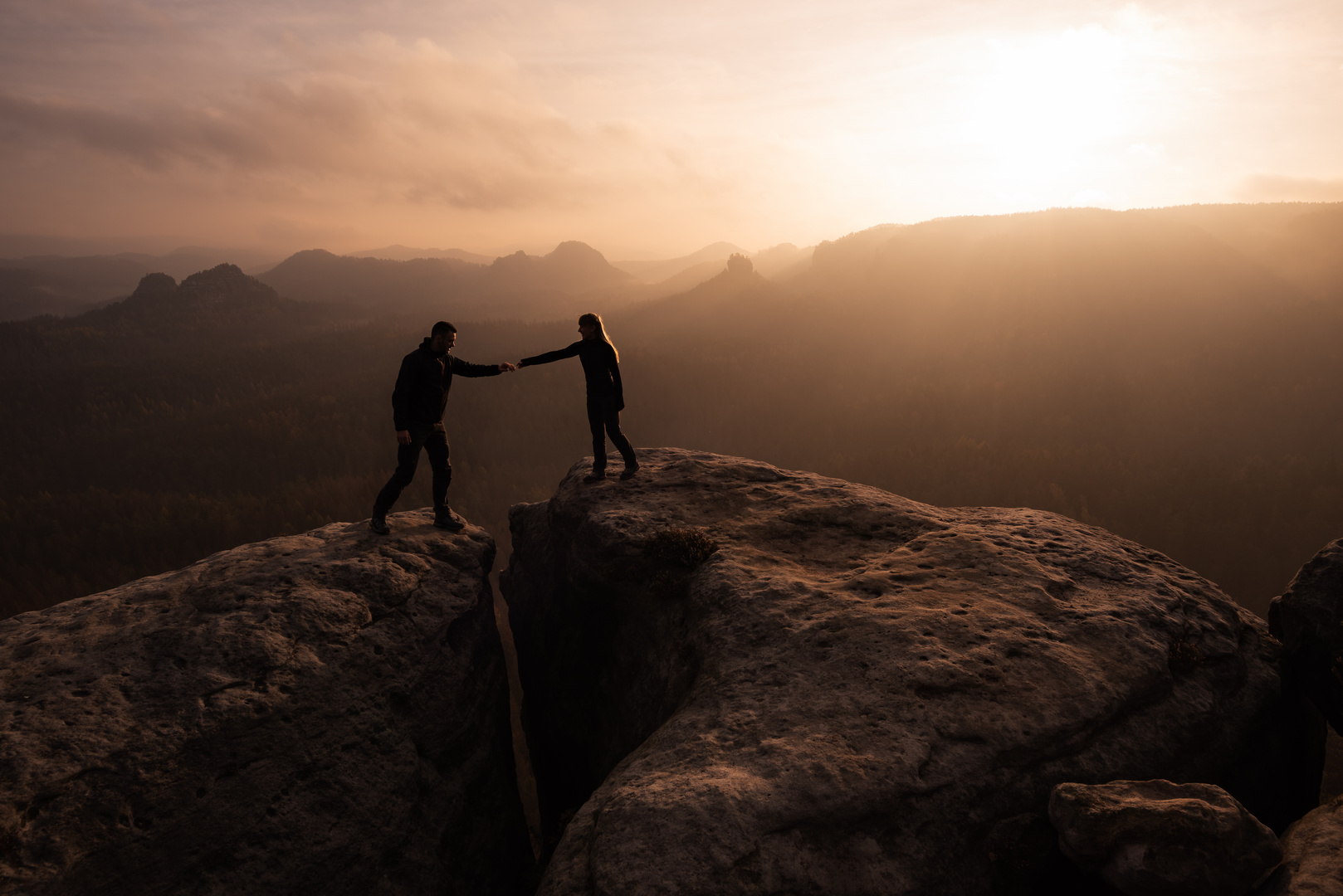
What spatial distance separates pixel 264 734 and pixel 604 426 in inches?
288

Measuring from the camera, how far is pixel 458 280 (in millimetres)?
161875

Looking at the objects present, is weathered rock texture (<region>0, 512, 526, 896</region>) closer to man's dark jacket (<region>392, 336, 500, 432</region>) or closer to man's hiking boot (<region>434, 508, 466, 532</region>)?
man's hiking boot (<region>434, 508, 466, 532</region>)

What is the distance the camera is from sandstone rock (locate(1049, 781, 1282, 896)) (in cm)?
467

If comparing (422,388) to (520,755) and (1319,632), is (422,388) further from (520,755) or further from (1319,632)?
(1319,632)

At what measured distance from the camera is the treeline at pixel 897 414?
26856 millimetres

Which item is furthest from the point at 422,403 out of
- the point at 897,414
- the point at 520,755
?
A: the point at 897,414

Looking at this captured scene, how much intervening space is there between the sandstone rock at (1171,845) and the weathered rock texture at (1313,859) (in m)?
0.14

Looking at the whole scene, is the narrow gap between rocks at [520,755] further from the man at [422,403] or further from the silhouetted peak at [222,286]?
the silhouetted peak at [222,286]

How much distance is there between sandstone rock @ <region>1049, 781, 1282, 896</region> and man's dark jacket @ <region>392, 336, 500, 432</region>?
9.64 metres

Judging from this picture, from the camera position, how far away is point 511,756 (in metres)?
10.8

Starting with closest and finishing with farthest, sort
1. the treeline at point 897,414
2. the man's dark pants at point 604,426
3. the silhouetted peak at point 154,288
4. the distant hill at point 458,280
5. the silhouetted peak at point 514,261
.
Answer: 1. the man's dark pants at point 604,426
2. the treeline at point 897,414
3. the silhouetted peak at point 154,288
4. the distant hill at point 458,280
5. the silhouetted peak at point 514,261

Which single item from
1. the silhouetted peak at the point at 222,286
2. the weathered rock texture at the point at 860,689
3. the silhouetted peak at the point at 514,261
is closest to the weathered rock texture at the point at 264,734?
the weathered rock texture at the point at 860,689

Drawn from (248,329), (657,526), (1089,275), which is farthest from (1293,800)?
(248,329)

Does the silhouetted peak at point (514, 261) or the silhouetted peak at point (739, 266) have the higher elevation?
the silhouetted peak at point (514, 261)
